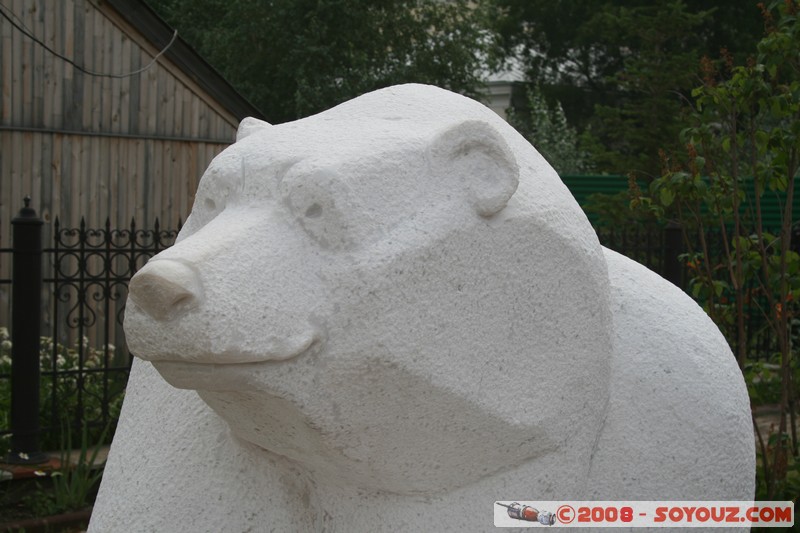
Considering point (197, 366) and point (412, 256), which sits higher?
point (412, 256)

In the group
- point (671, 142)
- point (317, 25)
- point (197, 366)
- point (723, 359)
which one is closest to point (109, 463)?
point (197, 366)

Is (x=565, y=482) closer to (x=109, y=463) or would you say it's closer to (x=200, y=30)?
(x=109, y=463)

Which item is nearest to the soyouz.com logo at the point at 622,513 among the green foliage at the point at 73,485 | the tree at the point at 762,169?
the tree at the point at 762,169

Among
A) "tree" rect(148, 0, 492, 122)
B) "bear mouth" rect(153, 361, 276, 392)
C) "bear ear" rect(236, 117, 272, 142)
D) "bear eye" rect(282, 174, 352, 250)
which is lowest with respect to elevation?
"bear mouth" rect(153, 361, 276, 392)

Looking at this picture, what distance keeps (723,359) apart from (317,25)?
1444 centimetres

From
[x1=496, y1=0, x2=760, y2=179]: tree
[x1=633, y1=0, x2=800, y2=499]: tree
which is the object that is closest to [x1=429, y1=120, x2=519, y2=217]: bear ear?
[x1=633, y1=0, x2=800, y2=499]: tree

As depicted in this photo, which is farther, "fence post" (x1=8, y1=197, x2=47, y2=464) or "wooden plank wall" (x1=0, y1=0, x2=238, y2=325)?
"wooden plank wall" (x1=0, y1=0, x2=238, y2=325)

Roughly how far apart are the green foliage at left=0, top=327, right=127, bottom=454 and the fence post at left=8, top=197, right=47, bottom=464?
192 millimetres

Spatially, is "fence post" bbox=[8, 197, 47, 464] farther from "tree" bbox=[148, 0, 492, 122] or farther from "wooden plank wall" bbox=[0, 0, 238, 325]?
"tree" bbox=[148, 0, 492, 122]

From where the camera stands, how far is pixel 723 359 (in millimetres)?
2363

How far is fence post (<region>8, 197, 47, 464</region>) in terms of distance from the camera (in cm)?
514

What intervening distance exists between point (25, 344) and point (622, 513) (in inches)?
155

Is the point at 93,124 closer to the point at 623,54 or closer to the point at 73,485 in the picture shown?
the point at 73,485

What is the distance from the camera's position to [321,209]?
1.73 metres
